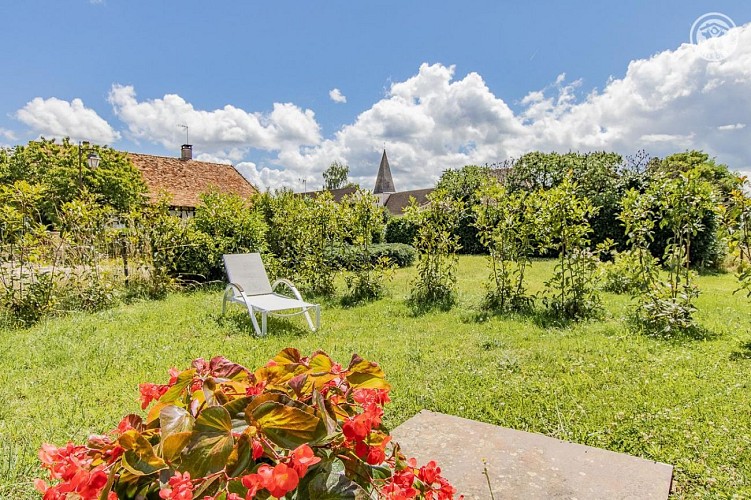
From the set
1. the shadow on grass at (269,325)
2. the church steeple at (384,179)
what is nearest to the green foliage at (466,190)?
the shadow on grass at (269,325)

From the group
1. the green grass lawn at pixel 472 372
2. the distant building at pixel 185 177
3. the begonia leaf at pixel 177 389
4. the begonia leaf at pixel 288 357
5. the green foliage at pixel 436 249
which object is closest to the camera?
the begonia leaf at pixel 177 389

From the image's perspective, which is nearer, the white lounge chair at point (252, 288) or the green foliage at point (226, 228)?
the white lounge chair at point (252, 288)

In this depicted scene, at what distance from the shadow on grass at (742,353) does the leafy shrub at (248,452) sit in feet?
16.0

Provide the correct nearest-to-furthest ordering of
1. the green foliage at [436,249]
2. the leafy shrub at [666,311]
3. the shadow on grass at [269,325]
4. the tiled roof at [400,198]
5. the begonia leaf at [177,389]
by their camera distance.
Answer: the begonia leaf at [177,389] → the leafy shrub at [666,311] → the shadow on grass at [269,325] → the green foliage at [436,249] → the tiled roof at [400,198]

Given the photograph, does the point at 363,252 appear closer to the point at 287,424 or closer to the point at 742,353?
the point at 742,353

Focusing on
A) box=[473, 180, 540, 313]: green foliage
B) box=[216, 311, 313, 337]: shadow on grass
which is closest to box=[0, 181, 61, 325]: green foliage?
box=[216, 311, 313, 337]: shadow on grass

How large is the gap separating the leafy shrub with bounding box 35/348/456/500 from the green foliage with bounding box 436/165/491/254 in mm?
13797

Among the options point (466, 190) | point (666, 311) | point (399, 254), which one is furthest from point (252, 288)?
point (466, 190)

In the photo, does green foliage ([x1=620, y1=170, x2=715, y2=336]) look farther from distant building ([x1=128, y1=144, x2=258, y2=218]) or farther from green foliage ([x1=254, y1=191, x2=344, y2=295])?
distant building ([x1=128, y1=144, x2=258, y2=218])

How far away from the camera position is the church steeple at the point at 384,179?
205 feet

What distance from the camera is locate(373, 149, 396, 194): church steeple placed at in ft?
205

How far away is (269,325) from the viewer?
5.96 m

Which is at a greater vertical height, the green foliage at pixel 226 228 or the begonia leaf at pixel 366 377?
the green foliage at pixel 226 228

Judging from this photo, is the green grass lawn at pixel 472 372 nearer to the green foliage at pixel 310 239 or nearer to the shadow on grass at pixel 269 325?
the shadow on grass at pixel 269 325
